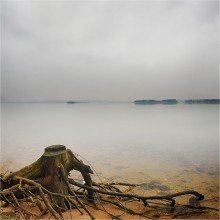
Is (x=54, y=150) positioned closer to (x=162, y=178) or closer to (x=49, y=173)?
(x=49, y=173)

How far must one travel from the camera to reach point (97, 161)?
14.3m

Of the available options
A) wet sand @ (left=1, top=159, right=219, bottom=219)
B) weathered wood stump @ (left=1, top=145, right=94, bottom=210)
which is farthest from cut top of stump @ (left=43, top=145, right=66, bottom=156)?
wet sand @ (left=1, top=159, right=219, bottom=219)

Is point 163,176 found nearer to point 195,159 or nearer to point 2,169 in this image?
point 195,159

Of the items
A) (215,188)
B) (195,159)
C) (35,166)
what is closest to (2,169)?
(35,166)

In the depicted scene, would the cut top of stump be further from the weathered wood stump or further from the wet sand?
the wet sand

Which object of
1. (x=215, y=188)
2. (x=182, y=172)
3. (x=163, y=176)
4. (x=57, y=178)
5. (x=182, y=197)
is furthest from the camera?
(x=182, y=172)

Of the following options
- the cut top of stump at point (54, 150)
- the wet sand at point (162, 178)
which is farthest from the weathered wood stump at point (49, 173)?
the wet sand at point (162, 178)

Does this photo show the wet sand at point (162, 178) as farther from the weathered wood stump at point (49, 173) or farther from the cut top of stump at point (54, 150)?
the cut top of stump at point (54, 150)

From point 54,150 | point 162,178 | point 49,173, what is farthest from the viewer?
point 162,178

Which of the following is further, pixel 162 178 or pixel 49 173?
pixel 162 178

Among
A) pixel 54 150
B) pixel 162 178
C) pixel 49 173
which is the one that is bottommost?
pixel 162 178

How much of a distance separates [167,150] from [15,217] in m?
15.7

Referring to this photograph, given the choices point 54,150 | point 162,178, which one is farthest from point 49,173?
point 162,178

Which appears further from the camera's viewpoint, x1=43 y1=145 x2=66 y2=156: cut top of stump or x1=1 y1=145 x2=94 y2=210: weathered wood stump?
x1=43 y1=145 x2=66 y2=156: cut top of stump
